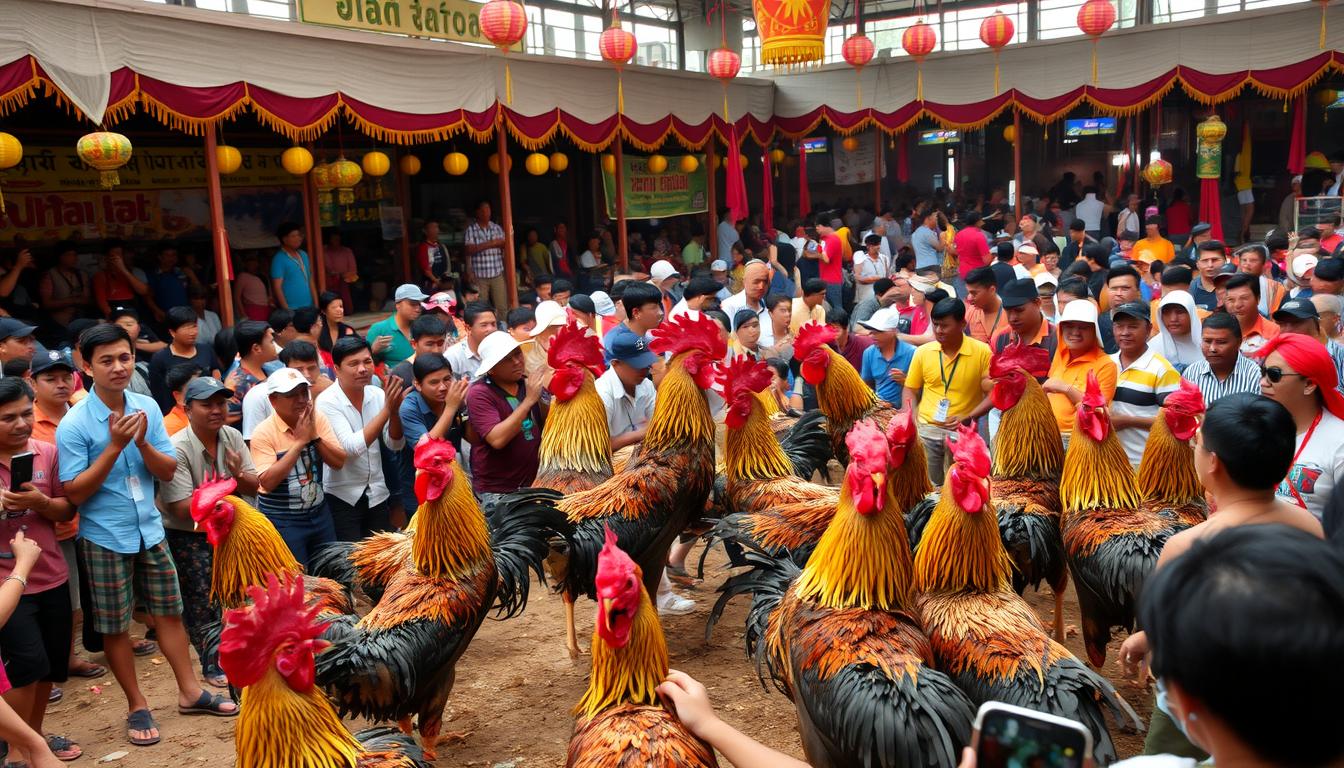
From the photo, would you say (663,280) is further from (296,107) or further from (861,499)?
(861,499)

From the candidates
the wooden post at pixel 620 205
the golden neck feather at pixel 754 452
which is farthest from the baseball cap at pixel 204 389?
the wooden post at pixel 620 205

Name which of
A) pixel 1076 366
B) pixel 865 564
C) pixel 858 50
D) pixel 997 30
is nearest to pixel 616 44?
pixel 858 50

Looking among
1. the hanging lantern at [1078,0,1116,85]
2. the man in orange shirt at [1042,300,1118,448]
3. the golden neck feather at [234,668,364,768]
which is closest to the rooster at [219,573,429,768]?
the golden neck feather at [234,668,364,768]

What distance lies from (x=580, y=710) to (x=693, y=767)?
0.48 metres

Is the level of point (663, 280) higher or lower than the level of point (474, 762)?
higher

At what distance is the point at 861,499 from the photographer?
3.31m

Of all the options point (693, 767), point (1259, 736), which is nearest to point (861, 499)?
point (693, 767)

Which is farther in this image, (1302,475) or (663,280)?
(663,280)

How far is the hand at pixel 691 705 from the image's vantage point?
7.54 ft

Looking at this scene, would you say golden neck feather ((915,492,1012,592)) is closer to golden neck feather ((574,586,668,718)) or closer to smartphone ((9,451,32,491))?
golden neck feather ((574,586,668,718))

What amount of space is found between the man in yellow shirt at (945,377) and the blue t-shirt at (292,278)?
717 cm

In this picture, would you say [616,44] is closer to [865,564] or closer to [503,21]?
[503,21]

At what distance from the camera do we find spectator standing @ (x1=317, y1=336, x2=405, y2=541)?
519cm

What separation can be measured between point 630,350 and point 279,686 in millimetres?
3431
